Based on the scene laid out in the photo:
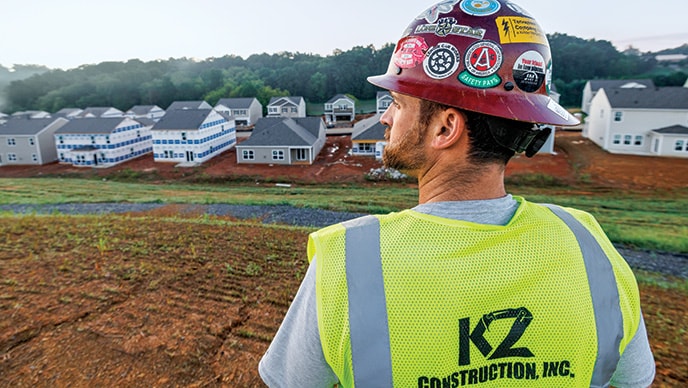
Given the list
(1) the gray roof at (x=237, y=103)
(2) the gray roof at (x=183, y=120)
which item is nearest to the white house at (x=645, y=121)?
(2) the gray roof at (x=183, y=120)

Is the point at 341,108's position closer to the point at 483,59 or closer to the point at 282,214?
the point at 282,214

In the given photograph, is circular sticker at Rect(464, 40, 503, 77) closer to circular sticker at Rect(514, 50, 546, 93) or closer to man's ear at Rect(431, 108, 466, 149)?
circular sticker at Rect(514, 50, 546, 93)

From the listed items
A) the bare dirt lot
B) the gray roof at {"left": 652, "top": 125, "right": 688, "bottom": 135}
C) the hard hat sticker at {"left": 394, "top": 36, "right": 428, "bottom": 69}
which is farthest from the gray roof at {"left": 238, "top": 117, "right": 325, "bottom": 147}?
the hard hat sticker at {"left": 394, "top": 36, "right": 428, "bottom": 69}

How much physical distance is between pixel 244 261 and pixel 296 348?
7.25m

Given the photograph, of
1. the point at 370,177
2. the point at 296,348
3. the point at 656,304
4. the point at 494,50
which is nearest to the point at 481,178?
the point at 494,50

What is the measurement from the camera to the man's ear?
1651 millimetres

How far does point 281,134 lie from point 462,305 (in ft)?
138

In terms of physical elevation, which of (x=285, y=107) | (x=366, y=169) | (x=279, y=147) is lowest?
(x=366, y=169)

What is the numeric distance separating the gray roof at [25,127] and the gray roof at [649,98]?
213ft

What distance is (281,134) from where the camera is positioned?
4247 cm

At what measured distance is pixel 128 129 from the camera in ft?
156

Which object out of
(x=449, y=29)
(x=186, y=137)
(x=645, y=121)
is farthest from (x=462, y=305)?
(x=645, y=121)

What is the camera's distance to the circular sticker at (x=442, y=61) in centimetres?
173

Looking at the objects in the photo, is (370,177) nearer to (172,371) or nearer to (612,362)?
(172,371)
